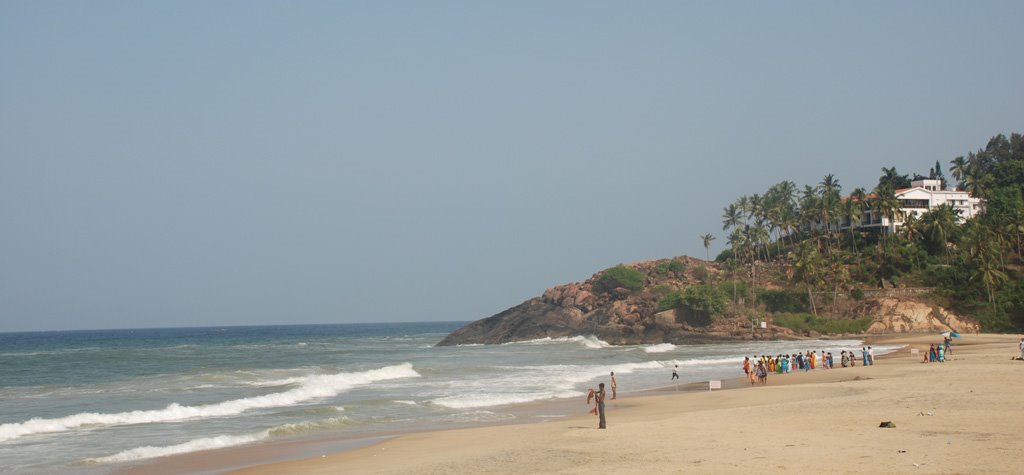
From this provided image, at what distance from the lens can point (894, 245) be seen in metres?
87.1

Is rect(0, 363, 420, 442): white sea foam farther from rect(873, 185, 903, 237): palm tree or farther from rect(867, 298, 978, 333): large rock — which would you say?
rect(873, 185, 903, 237): palm tree

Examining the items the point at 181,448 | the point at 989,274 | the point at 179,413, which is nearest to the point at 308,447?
the point at 181,448

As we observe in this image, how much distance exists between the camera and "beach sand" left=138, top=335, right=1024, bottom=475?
16219 millimetres

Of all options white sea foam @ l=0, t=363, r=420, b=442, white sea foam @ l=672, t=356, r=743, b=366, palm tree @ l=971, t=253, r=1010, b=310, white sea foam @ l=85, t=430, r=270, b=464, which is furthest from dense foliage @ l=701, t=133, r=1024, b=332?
white sea foam @ l=85, t=430, r=270, b=464

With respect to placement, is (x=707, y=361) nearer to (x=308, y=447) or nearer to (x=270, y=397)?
(x=270, y=397)

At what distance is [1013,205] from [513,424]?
77277mm

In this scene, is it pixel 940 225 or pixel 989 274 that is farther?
pixel 940 225

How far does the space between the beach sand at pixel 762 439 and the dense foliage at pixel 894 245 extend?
46104 millimetres

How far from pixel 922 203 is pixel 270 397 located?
3342 inches

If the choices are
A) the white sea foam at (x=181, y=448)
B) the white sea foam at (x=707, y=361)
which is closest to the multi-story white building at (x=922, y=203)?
the white sea foam at (x=707, y=361)

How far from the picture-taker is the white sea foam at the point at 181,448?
22859mm

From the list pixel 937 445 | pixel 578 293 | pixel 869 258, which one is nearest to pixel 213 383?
pixel 937 445

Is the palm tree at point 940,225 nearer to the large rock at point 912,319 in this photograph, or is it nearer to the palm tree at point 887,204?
the palm tree at point 887,204

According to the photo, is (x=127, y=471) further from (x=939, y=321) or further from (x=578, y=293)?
(x=578, y=293)
